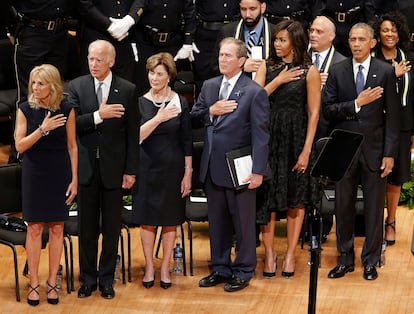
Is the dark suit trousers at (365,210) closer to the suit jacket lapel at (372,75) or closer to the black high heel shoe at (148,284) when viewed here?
the suit jacket lapel at (372,75)

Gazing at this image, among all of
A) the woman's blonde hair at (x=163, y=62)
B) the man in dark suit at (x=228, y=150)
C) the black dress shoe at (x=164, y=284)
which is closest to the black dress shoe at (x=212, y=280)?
the man in dark suit at (x=228, y=150)

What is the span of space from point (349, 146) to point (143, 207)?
2.36 metres

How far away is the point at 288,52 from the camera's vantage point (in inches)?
341

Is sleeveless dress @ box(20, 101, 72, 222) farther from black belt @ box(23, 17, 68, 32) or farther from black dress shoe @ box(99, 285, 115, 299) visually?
black belt @ box(23, 17, 68, 32)

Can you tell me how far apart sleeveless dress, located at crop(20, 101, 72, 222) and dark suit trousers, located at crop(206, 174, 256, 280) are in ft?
3.77

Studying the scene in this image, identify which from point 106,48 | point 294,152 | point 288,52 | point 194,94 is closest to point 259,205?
point 294,152

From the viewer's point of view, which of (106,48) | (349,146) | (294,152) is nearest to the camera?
(349,146)

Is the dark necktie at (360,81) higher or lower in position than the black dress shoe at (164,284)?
higher

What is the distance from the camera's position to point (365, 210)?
897 centimetres

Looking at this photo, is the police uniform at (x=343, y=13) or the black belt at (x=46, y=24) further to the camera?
the police uniform at (x=343, y=13)

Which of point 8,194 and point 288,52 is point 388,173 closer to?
point 288,52

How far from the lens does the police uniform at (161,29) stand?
418 inches

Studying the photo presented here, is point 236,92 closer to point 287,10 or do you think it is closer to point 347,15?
point 287,10

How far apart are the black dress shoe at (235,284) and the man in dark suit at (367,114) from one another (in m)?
0.98
